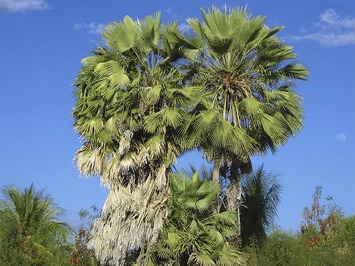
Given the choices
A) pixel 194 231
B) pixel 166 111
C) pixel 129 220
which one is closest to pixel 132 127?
pixel 166 111

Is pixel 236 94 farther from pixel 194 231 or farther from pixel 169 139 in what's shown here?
pixel 194 231

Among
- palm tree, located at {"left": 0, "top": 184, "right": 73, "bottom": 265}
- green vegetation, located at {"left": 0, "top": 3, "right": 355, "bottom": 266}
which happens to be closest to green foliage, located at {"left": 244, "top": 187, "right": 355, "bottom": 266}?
green vegetation, located at {"left": 0, "top": 3, "right": 355, "bottom": 266}

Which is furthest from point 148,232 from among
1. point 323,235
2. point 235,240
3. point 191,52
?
point 323,235

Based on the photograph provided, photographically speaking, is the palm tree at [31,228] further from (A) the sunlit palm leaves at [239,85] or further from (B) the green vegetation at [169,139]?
(A) the sunlit palm leaves at [239,85]

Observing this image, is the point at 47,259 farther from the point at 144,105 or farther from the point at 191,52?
the point at 191,52

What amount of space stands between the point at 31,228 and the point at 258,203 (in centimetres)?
895

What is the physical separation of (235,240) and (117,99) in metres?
6.53

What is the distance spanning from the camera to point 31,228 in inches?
1109

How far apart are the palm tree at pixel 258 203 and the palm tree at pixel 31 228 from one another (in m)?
6.99

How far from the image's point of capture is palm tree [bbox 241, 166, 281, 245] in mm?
30578

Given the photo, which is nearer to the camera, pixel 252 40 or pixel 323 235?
pixel 252 40

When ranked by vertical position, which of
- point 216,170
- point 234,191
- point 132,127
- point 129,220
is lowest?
point 129,220

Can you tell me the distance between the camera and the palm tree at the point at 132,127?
26.8m

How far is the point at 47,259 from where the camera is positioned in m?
26.8
